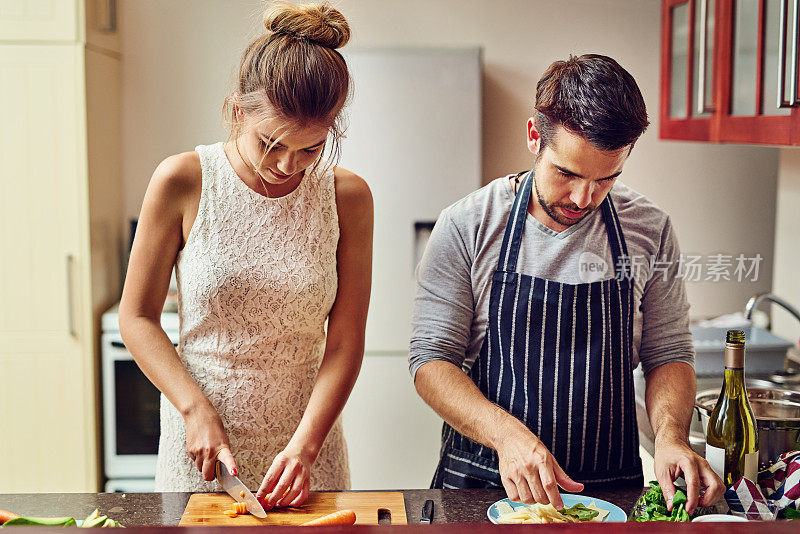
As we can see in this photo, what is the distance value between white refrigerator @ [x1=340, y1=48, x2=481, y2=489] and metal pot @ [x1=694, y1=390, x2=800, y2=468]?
1380 mm

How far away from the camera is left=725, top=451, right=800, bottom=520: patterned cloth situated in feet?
3.18

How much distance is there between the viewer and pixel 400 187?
2.48m

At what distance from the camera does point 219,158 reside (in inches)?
48.4

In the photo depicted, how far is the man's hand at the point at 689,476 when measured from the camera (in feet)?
3.18

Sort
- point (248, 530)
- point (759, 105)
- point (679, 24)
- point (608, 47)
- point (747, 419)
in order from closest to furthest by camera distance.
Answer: point (248, 530)
point (747, 419)
point (759, 105)
point (679, 24)
point (608, 47)

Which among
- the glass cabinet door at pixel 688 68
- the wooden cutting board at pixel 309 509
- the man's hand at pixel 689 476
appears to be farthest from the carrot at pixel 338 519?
the glass cabinet door at pixel 688 68

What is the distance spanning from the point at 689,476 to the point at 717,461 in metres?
0.07

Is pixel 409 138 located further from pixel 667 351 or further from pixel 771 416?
pixel 771 416

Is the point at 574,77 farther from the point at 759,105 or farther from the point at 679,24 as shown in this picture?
the point at 679,24

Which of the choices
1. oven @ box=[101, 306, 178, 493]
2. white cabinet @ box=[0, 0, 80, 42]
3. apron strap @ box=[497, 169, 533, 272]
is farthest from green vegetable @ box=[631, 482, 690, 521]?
white cabinet @ box=[0, 0, 80, 42]

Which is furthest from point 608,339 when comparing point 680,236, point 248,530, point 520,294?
point 680,236

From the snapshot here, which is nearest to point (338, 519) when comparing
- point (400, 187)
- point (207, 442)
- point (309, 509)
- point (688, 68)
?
point (309, 509)

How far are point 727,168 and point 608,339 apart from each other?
1.81 m

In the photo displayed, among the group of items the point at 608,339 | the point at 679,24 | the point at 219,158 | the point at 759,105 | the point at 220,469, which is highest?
the point at 679,24
